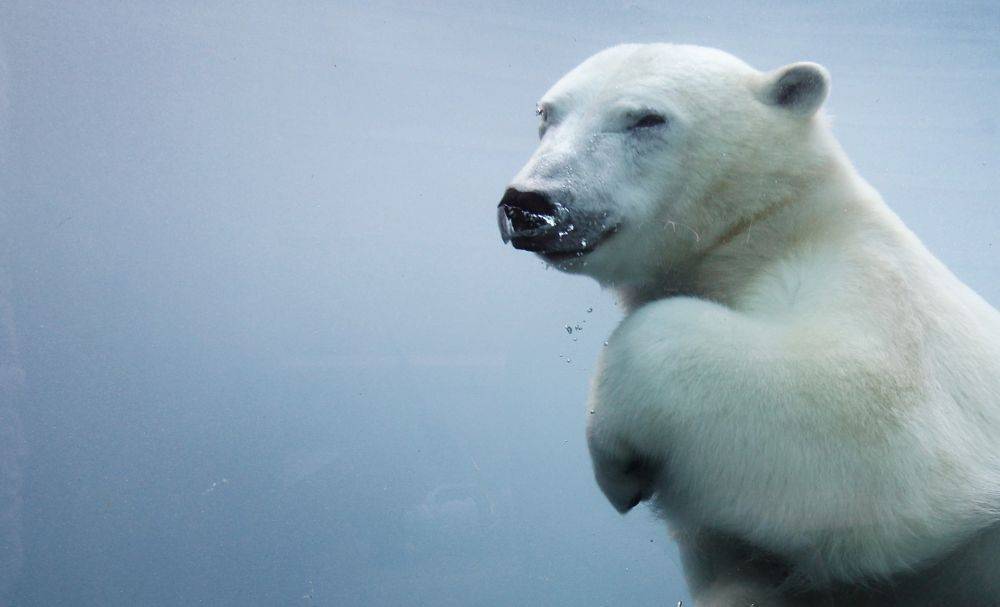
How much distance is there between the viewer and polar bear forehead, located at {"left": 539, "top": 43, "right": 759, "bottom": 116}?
1283mm

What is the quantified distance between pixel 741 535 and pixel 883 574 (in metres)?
0.20

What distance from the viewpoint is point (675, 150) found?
1.27 metres

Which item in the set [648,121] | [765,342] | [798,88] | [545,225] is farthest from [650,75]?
[765,342]

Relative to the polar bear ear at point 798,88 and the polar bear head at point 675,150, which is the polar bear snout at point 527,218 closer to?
the polar bear head at point 675,150

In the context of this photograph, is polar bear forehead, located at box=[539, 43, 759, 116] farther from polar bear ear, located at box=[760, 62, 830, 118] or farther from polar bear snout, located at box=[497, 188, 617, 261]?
polar bear snout, located at box=[497, 188, 617, 261]

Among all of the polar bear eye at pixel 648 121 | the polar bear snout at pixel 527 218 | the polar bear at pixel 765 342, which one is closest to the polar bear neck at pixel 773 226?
the polar bear at pixel 765 342

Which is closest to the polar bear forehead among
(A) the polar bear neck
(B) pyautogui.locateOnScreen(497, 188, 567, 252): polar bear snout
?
(A) the polar bear neck

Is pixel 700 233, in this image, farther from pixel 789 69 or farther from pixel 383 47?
pixel 383 47

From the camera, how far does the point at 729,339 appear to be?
90 cm

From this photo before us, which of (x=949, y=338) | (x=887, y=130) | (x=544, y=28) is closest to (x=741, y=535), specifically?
(x=949, y=338)

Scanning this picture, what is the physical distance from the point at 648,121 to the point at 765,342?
54 cm

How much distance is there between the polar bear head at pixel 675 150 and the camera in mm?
1213

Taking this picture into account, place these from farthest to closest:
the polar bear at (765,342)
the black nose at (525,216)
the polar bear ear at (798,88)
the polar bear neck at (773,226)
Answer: the polar bear ear at (798,88) → the polar bear neck at (773,226) → the black nose at (525,216) → the polar bear at (765,342)

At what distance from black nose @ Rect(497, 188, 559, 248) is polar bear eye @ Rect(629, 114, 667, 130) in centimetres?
32
